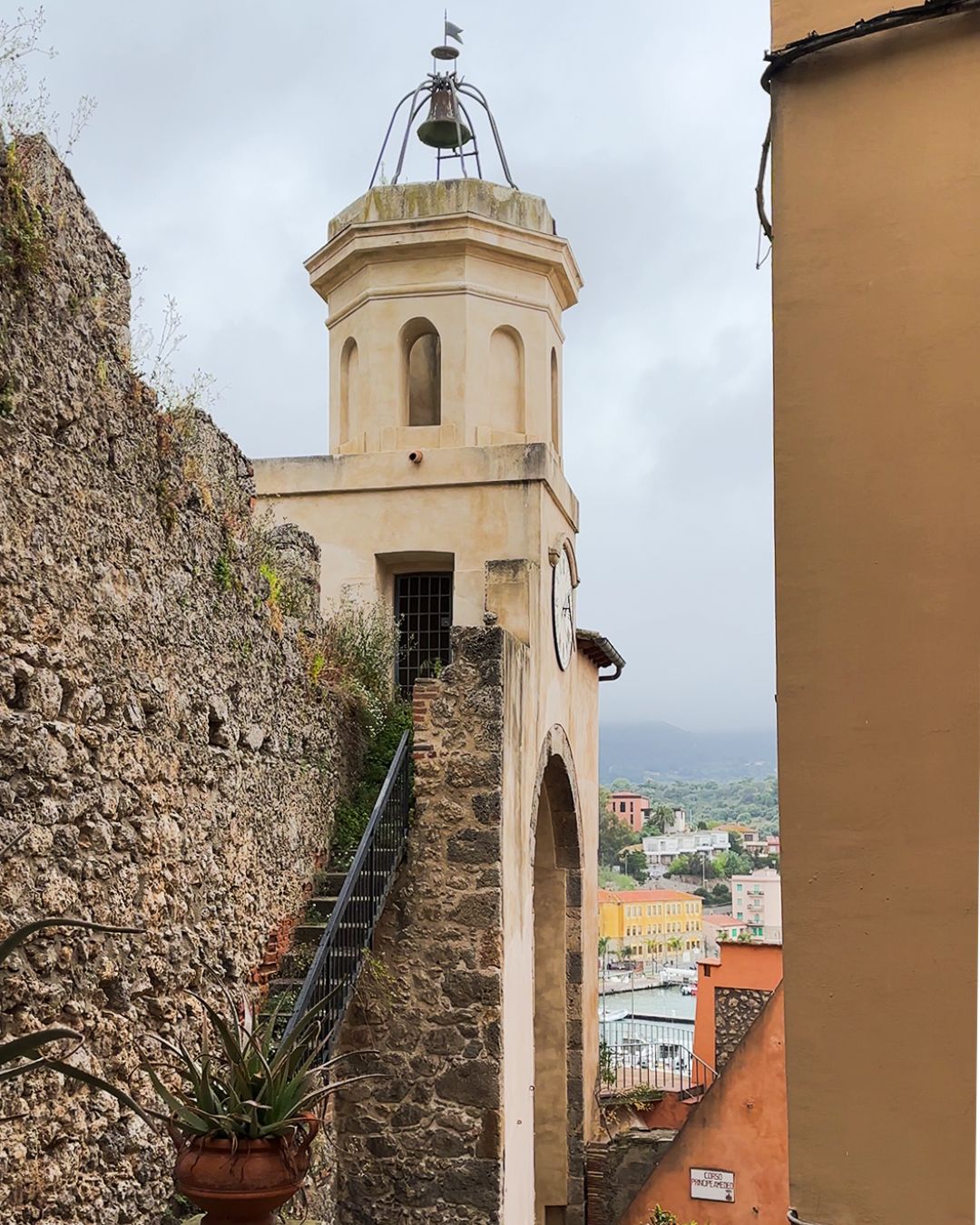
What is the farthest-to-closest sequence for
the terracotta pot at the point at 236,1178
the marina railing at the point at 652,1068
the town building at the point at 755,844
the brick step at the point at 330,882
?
the town building at the point at 755,844 → the marina railing at the point at 652,1068 → the brick step at the point at 330,882 → the terracotta pot at the point at 236,1178

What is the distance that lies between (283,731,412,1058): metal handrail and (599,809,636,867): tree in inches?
4363

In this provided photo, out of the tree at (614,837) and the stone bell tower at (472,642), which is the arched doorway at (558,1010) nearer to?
the stone bell tower at (472,642)

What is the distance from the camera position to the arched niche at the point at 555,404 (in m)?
13.5

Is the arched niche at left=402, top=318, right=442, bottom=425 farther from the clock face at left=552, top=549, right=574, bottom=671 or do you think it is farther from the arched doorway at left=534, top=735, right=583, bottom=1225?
the arched doorway at left=534, top=735, right=583, bottom=1225

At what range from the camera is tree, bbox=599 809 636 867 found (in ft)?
396

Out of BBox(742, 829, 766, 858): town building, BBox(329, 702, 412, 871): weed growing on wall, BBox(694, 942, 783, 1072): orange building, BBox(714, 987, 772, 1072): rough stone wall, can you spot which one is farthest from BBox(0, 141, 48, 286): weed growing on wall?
BBox(742, 829, 766, 858): town building

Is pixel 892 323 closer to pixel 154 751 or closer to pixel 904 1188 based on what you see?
pixel 904 1188

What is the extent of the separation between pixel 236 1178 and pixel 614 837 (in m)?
123

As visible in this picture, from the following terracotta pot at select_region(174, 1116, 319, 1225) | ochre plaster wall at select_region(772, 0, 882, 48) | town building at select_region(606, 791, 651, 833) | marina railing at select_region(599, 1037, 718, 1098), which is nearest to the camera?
ochre plaster wall at select_region(772, 0, 882, 48)

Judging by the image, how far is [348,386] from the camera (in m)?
13.3

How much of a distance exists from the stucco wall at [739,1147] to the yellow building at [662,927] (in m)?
57.4

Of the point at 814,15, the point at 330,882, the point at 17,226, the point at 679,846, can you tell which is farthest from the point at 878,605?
the point at 679,846

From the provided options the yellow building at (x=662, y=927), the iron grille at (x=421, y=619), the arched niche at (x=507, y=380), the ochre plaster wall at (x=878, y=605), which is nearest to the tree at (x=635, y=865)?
the yellow building at (x=662, y=927)

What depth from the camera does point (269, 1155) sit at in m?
4.91
